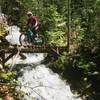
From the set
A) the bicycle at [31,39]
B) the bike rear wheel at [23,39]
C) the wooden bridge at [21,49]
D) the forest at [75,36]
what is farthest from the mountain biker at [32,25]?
the forest at [75,36]

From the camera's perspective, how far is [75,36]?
21.3 metres

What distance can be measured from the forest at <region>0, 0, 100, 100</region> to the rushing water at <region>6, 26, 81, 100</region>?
46 centimetres

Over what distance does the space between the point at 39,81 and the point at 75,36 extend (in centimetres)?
466

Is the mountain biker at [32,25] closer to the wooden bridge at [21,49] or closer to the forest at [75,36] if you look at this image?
the wooden bridge at [21,49]

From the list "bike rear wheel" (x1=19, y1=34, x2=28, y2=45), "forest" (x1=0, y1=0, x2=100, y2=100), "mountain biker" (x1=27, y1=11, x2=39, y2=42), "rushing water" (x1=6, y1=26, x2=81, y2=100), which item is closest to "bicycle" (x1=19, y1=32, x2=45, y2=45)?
"bike rear wheel" (x1=19, y1=34, x2=28, y2=45)

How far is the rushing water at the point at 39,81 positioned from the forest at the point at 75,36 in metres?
0.46

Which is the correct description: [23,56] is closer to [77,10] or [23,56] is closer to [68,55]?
[68,55]

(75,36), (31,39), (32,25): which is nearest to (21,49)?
(31,39)

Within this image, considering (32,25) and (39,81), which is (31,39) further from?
(39,81)

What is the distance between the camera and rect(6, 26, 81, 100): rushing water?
54.6 feet

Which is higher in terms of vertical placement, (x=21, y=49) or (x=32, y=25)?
(x=32, y=25)

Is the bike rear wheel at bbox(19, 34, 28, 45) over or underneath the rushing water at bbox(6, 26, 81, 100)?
over

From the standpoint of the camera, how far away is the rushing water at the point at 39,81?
54.6 ft

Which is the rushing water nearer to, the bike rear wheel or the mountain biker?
the bike rear wheel
